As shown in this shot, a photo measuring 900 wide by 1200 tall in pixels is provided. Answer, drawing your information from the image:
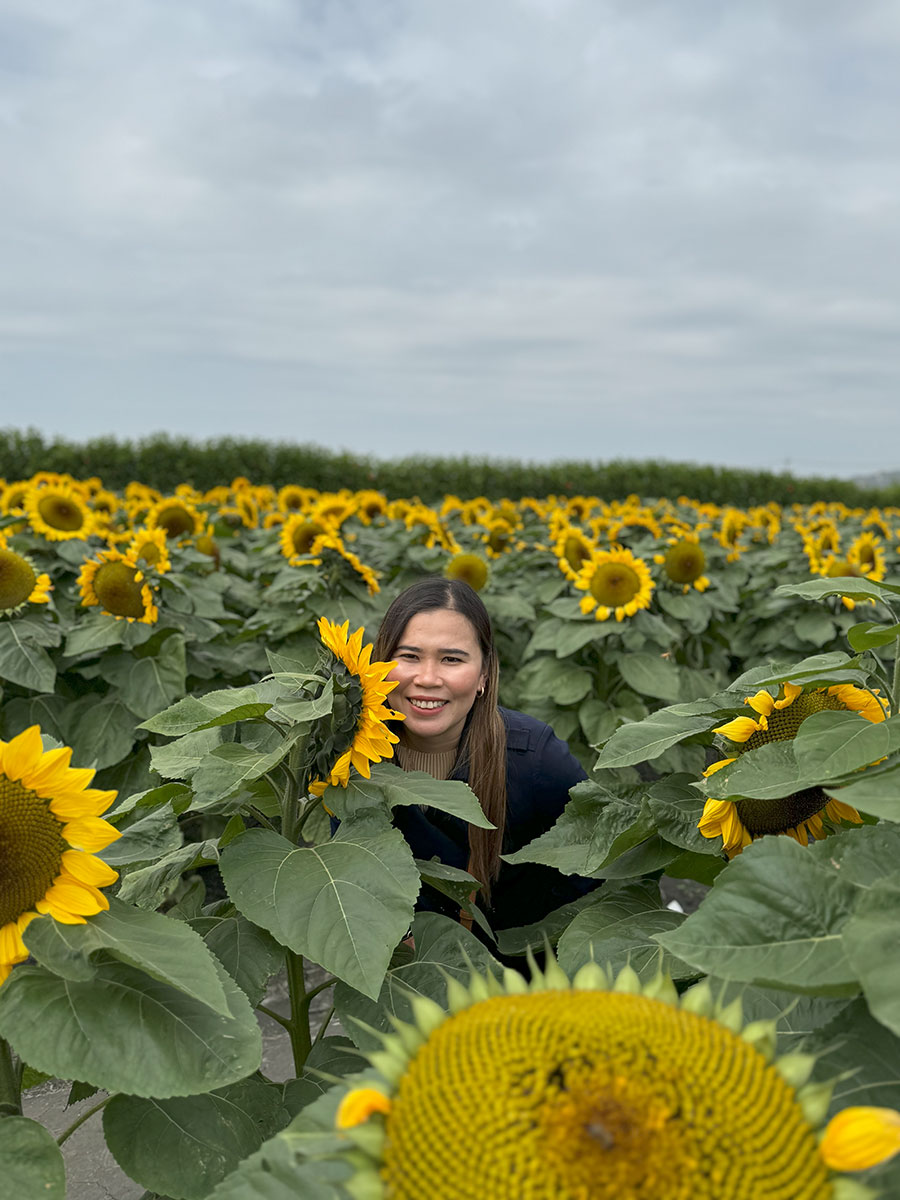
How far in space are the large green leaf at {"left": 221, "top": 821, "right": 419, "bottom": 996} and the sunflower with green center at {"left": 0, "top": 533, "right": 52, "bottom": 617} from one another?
282 cm

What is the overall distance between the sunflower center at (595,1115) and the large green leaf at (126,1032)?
1.70ft

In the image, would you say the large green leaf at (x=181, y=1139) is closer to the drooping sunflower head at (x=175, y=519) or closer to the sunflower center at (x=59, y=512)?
the sunflower center at (x=59, y=512)

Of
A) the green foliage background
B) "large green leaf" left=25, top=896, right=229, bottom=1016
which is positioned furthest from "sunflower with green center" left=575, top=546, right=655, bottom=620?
the green foliage background

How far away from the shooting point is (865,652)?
192 centimetres

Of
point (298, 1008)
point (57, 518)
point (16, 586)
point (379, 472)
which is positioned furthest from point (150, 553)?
point (379, 472)

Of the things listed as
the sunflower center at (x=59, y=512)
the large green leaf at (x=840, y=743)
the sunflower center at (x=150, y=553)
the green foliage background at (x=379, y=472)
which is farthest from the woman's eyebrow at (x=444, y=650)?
the green foliage background at (x=379, y=472)

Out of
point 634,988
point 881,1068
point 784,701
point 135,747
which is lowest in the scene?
point 135,747

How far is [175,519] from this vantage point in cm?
634

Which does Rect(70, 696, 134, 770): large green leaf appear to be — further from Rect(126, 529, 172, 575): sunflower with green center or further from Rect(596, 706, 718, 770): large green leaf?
Rect(596, 706, 718, 770): large green leaf

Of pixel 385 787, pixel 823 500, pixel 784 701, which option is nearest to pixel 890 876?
pixel 784 701

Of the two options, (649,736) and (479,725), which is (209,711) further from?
(479,725)

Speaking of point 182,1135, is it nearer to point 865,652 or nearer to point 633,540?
point 865,652

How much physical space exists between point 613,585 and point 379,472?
517 inches

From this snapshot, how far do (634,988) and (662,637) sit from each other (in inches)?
160
